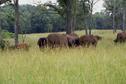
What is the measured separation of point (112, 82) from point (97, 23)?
102026 millimetres

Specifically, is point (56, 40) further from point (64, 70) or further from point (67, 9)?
point (67, 9)

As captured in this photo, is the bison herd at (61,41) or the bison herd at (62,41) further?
the bison herd at (62,41)

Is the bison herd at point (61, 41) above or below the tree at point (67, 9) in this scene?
below

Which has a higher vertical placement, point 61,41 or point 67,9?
point 67,9

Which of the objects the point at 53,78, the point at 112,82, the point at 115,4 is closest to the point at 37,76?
the point at 53,78

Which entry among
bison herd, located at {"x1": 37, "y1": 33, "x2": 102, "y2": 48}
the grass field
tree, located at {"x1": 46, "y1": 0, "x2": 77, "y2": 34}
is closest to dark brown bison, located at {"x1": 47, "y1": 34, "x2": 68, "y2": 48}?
bison herd, located at {"x1": 37, "y1": 33, "x2": 102, "y2": 48}

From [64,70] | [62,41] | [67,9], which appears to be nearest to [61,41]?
[62,41]

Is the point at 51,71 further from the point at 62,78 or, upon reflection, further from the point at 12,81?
the point at 12,81

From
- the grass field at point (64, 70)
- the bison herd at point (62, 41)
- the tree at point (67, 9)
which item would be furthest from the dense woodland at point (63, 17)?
the grass field at point (64, 70)

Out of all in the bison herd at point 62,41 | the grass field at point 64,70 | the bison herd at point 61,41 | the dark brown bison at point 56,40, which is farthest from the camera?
the dark brown bison at point 56,40

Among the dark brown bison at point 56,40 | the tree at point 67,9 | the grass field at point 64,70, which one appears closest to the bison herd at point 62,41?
the dark brown bison at point 56,40

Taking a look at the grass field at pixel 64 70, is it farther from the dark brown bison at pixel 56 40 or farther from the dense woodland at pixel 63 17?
the dense woodland at pixel 63 17

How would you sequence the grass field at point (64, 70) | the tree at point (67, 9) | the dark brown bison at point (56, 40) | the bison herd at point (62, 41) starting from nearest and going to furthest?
1. the grass field at point (64, 70)
2. the bison herd at point (62, 41)
3. the dark brown bison at point (56, 40)
4. the tree at point (67, 9)

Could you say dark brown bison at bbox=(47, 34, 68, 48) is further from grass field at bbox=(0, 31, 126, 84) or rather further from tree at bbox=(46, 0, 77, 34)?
tree at bbox=(46, 0, 77, 34)
